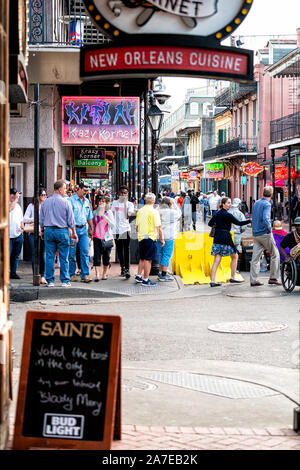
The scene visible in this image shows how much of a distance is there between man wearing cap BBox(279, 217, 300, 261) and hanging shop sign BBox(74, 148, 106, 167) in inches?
654

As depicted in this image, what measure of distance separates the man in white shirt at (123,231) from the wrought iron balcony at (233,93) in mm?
38696

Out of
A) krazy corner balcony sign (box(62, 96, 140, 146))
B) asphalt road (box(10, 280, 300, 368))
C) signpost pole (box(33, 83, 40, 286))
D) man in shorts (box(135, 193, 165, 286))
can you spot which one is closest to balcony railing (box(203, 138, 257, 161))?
krazy corner balcony sign (box(62, 96, 140, 146))

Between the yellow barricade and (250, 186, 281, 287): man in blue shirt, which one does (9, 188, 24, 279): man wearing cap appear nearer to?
the yellow barricade

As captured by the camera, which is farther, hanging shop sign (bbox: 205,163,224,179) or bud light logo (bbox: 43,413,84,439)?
hanging shop sign (bbox: 205,163,224,179)

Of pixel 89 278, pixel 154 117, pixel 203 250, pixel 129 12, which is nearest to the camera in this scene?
pixel 129 12

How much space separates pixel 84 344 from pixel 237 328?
5.95 metres

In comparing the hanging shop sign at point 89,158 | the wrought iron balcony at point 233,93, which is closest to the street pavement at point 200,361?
the hanging shop sign at point 89,158

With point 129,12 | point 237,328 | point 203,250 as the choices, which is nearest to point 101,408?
point 129,12

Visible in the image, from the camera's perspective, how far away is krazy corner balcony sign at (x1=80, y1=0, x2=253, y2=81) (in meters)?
5.94

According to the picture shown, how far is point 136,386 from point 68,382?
256cm

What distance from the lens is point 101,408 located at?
5254 millimetres

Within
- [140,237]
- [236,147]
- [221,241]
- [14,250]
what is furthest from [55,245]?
[236,147]

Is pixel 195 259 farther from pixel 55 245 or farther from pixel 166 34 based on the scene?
pixel 166 34
